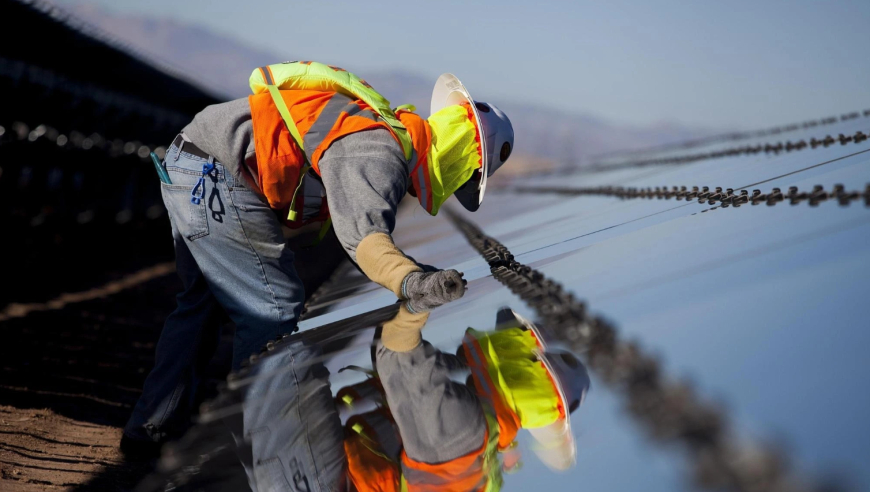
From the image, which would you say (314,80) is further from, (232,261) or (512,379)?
(512,379)

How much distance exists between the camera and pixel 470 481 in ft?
5.36

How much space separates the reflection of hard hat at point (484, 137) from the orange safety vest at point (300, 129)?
31cm

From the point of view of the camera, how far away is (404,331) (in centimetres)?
270

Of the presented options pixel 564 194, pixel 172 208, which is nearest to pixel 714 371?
pixel 172 208

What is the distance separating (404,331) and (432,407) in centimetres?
74

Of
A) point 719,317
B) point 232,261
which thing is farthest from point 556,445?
point 232,261

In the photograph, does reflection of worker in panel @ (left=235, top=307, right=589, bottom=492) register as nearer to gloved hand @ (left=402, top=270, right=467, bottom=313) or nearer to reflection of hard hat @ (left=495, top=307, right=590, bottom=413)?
reflection of hard hat @ (left=495, top=307, right=590, bottom=413)

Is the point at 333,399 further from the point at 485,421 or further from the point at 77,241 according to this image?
the point at 77,241

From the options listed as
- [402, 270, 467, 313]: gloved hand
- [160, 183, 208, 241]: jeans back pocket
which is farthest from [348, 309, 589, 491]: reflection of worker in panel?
[160, 183, 208, 241]: jeans back pocket

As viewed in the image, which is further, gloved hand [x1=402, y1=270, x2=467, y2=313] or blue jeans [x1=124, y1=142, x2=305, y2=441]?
blue jeans [x1=124, y1=142, x2=305, y2=441]

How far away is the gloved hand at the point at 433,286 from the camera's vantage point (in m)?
2.65

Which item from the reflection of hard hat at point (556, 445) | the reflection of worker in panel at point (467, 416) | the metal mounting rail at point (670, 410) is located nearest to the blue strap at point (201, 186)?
the reflection of worker in panel at point (467, 416)

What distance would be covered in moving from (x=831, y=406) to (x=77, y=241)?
9.65 metres

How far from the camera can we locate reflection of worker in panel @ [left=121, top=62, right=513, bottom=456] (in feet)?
9.47
